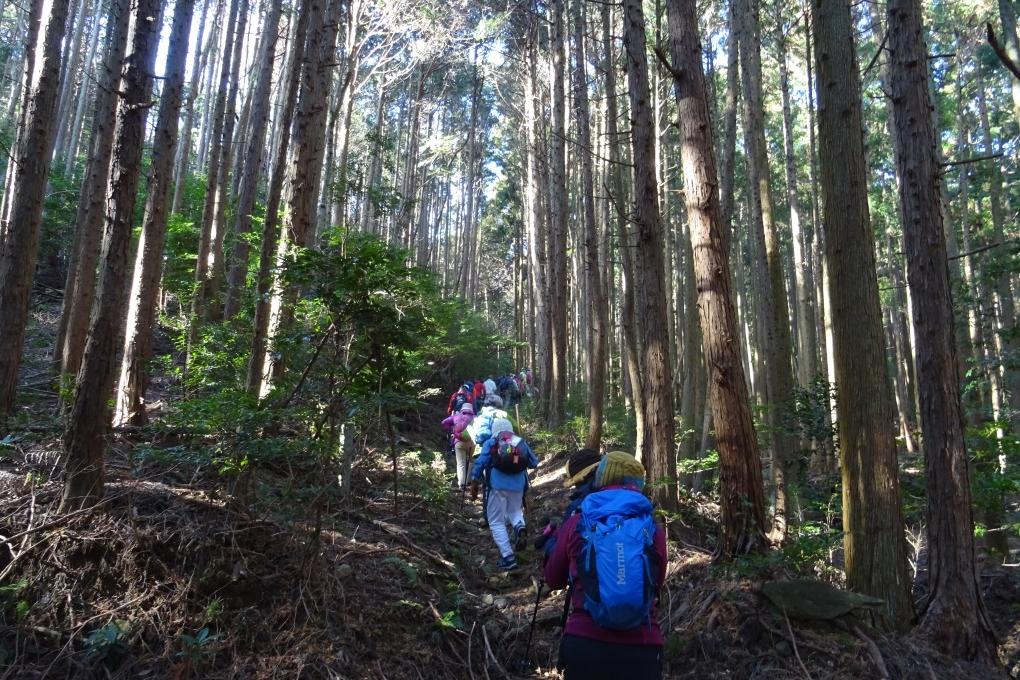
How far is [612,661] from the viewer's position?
289 cm

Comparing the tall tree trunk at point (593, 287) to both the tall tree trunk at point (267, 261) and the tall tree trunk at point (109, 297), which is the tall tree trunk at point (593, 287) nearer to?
the tall tree trunk at point (267, 261)

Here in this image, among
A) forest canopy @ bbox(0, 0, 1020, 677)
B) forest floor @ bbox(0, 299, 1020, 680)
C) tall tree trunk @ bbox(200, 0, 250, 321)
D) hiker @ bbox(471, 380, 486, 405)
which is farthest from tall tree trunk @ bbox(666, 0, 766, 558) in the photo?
tall tree trunk @ bbox(200, 0, 250, 321)

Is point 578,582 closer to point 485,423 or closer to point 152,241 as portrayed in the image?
point 485,423

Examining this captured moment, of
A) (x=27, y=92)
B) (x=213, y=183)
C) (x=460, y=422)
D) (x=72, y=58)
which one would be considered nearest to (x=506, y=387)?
(x=460, y=422)

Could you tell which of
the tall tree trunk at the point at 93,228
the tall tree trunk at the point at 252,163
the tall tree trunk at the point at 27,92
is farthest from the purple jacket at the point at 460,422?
the tall tree trunk at the point at 27,92

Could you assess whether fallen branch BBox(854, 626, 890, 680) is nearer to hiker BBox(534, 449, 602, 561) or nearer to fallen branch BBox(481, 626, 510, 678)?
hiker BBox(534, 449, 602, 561)

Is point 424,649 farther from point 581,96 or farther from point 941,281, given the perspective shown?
point 581,96

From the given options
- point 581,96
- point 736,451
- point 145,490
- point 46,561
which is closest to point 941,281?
point 736,451

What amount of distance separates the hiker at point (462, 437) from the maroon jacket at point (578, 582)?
686 cm

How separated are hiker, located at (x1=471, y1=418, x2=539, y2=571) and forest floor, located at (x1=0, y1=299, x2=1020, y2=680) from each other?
102 cm

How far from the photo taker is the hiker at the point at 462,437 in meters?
10.3

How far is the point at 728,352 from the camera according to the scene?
5734mm

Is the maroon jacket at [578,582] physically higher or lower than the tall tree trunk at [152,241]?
lower

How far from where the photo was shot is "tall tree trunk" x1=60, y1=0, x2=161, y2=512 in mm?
4332
